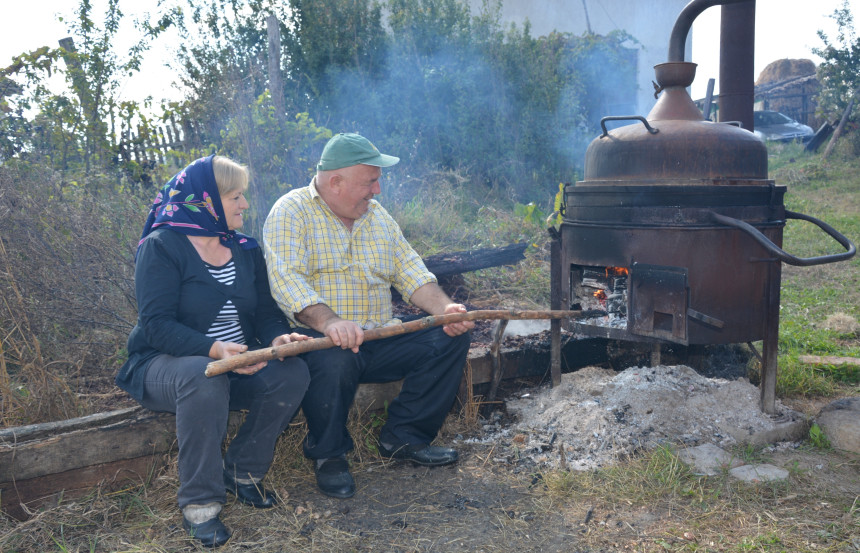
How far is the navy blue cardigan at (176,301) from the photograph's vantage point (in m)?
2.66

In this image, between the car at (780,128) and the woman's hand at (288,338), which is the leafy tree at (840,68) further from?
the woman's hand at (288,338)

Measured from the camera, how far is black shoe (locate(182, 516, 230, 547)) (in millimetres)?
2529

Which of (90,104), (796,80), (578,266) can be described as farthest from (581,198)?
(796,80)

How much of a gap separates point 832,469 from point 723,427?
52cm

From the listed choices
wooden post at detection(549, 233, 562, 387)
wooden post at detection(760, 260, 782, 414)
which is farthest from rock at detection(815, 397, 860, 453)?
wooden post at detection(549, 233, 562, 387)

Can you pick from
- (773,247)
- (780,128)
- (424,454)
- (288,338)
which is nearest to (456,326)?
(424,454)

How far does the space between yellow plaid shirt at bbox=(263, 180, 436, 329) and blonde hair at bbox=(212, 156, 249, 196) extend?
0.34 m

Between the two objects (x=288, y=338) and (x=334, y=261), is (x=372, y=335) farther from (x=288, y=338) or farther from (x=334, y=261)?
(x=334, y=261)

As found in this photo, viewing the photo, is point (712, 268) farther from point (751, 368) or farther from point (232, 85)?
point (232, 85)

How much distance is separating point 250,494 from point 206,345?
73cm

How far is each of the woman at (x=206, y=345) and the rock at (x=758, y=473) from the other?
2072 millimetres

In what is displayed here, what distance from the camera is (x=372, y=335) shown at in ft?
9.66

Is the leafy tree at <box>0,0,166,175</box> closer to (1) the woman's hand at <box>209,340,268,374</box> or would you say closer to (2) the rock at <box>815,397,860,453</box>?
Result: (1) the woman's hand at <box>209,340,268,374</box>

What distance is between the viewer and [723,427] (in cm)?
344
